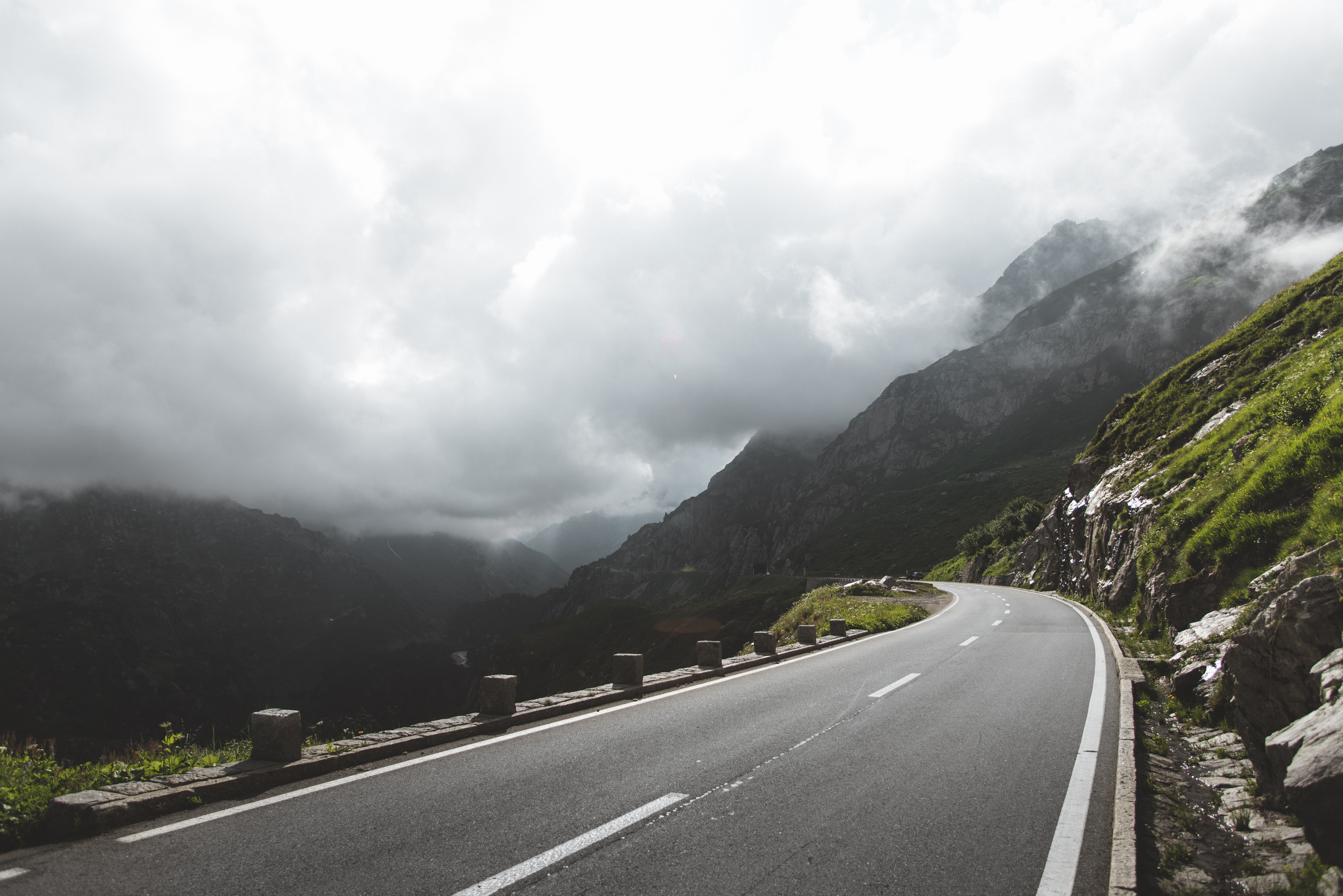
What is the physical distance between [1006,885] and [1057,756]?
3.78m

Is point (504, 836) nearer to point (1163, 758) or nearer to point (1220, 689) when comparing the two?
point (1163, 758)

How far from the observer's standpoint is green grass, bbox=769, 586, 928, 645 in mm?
23953

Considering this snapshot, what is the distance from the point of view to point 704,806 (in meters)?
5.79

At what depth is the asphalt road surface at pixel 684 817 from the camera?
14.5ft

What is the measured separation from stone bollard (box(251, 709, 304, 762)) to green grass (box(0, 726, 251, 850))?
0.82m

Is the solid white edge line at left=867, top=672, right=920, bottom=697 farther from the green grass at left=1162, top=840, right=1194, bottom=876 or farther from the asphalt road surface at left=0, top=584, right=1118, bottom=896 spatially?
the green grass at left=1162, top=840, right=1194, bottom=876

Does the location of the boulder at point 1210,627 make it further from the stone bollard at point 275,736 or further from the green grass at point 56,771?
the green grass at point 56,771

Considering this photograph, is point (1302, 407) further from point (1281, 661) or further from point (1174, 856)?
point (1174, 856)

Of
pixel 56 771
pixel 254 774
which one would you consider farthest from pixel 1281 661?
pixel 56 771

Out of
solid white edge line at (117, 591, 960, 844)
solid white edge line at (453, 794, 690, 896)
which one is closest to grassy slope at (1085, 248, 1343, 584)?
solid white edge line at (117, 591, 960, 844)

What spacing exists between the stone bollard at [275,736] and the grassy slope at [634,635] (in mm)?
36931

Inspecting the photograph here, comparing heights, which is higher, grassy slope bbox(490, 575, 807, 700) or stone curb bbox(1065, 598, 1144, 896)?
stone curb bbox(1065, 598, 1144, 896)

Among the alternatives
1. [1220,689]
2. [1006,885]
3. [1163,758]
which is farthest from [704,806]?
[1220,689]

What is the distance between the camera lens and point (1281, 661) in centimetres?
612
